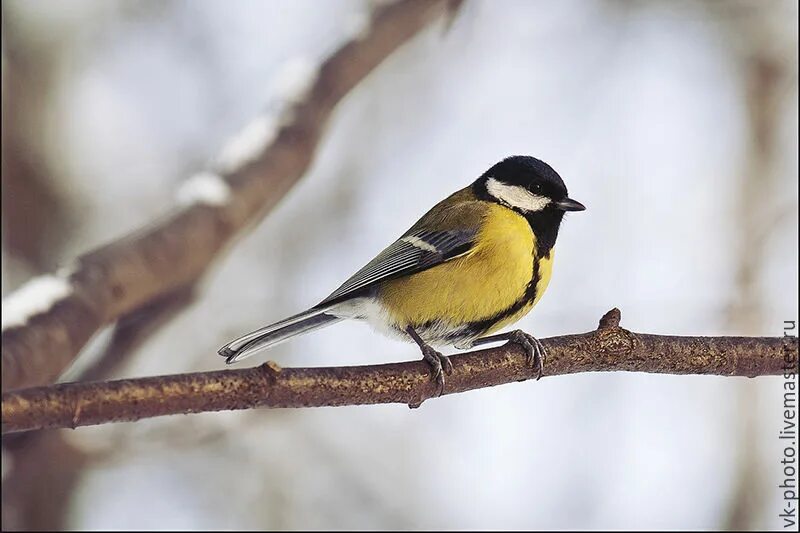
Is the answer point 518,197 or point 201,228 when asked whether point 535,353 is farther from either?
point 201,228

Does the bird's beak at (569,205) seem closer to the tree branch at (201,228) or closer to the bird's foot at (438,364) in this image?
the bird's foot at (438,364)

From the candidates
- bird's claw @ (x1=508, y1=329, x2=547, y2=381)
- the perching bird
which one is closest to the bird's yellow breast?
the perching bird

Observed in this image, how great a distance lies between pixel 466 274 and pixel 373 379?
28.2 inches

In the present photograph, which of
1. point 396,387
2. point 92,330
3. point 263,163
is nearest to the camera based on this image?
point 396,387

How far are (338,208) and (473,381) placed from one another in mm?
2445

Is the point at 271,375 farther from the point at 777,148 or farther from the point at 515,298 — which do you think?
the point at 777,148

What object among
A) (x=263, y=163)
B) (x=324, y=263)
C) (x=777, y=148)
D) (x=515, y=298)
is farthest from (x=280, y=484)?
(x=777, y=148)

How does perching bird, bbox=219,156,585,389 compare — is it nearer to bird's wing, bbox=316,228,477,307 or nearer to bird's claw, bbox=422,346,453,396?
bird's wing, bbox=316,228,477,307

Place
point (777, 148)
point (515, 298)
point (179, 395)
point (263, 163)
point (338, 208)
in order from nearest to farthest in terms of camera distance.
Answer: point (179, 395) < point (515, 298) < point (263, 163) < point (338, 208) < point (777, 148)

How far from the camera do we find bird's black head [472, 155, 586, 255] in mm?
2514

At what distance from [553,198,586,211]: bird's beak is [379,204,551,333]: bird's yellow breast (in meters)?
0.12

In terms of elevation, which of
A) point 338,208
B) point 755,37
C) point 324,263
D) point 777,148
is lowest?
point 324,263

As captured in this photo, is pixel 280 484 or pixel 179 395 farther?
pixel 280 484

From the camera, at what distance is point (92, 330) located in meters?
2.02
